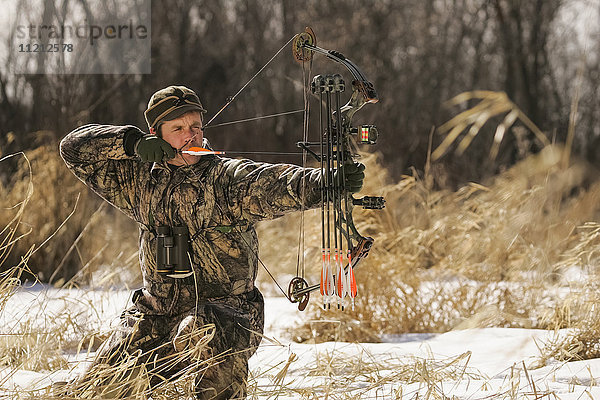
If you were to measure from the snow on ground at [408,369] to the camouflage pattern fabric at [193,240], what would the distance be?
19cm

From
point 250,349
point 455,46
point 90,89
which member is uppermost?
point 455,46

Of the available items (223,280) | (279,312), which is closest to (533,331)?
(279,312)

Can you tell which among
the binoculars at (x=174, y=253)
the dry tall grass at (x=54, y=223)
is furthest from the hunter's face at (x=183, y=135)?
the dry tall grass at (x=54, y=223)

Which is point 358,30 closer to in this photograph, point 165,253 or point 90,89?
point 90,89

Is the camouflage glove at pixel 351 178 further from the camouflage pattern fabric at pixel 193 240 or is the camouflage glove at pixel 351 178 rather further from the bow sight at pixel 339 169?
the camouflage pattern fabric at pixel 193 240

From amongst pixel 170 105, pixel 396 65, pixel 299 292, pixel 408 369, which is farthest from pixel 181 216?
pixel 396 65

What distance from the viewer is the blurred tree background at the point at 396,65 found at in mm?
13031

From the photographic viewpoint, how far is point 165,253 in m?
3.30

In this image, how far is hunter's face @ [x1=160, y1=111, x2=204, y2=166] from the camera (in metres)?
3.38

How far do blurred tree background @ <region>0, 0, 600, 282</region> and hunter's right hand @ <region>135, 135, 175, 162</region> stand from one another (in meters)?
8.33

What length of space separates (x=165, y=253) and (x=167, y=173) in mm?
344

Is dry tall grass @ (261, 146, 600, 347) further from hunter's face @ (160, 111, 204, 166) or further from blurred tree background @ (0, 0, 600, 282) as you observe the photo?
blurred tree background @ (0, 0, 600, 282)

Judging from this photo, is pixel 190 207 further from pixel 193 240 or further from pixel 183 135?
pixel 183 135

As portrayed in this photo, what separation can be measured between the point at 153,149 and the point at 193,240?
42cm
